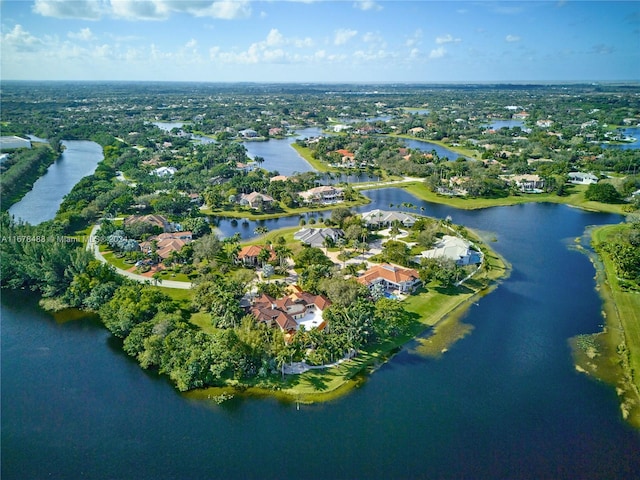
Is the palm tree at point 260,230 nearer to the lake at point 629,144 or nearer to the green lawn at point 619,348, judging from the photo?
the green lawn at point 619,348

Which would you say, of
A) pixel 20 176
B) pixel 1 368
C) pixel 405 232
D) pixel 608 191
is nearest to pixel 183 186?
pixel 20 176

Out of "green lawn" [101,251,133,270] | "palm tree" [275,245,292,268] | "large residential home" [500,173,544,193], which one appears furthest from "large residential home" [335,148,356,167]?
"green lawn" [101,251,133,270]

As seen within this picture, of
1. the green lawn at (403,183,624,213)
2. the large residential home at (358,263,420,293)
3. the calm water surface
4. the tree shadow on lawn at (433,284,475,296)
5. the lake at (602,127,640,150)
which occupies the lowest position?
the calm water surface

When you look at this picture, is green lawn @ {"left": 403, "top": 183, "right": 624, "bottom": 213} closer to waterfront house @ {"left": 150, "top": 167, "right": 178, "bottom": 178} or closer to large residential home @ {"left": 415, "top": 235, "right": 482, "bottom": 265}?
large residential home @ {"left": 415, "top": 235, "right": 482, "bottom": 265}

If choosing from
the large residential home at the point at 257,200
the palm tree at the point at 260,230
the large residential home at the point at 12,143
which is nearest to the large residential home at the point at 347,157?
the large residential home at the point at 257,200

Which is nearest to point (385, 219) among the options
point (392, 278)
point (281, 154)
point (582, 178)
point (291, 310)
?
point (392, 278)

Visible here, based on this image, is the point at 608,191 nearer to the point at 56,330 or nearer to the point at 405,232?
the point at 405,232
